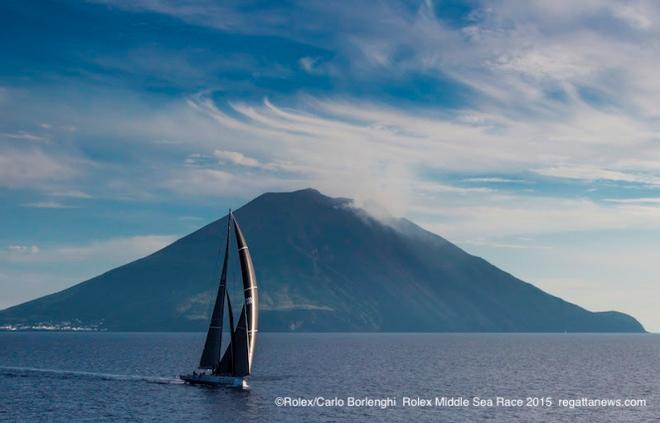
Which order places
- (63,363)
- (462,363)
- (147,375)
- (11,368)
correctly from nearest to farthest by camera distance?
(147,375), (11,368), (63,363), (462,363)

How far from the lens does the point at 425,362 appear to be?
189125 millimetres

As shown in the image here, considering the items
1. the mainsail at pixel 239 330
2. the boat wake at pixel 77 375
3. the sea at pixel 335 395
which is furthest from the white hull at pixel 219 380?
the boat wake at pixel 77 375

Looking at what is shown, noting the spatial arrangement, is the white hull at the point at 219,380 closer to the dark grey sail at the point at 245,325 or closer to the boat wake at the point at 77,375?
the dark grey sail at the point at 245,325

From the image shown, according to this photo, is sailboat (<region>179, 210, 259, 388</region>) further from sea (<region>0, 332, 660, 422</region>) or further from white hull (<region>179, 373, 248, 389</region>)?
sea (<region>0, 332, 660, 422</region>)

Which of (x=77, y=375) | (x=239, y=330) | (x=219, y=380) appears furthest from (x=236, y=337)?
(x=77, y=375)

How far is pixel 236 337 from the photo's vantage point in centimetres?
10000

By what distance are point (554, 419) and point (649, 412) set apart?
51.2 feet

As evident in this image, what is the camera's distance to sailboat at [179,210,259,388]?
97.0 m

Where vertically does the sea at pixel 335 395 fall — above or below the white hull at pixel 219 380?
below

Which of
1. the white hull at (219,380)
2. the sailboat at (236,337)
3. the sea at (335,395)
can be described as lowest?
the sea at (335,395)

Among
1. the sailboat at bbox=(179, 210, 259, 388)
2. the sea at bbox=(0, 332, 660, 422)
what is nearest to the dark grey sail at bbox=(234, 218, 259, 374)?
the sailboat at bbox=(179, 210, 259, 388)

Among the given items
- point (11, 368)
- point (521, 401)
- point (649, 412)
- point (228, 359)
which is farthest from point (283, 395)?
point (11, 368)

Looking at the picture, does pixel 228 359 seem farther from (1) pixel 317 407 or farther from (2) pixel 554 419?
(2) pixel 554 419

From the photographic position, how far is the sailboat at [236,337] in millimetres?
97000
